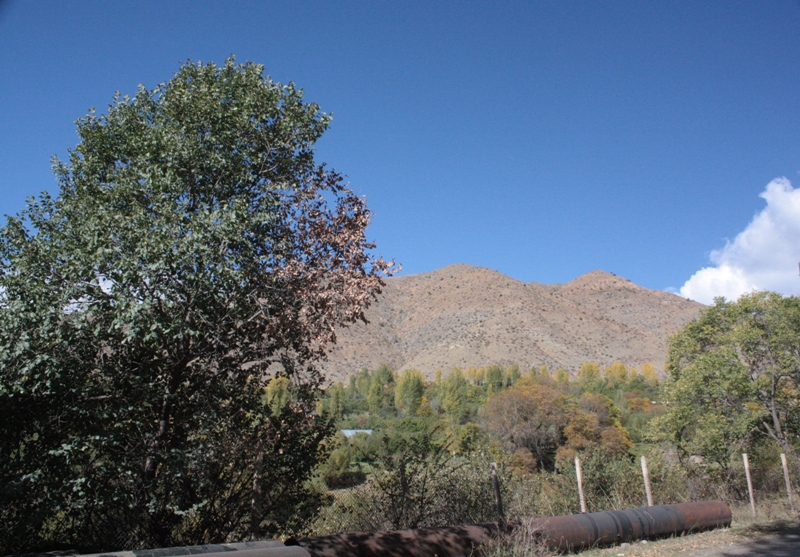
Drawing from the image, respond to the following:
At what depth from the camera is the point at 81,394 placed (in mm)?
7016

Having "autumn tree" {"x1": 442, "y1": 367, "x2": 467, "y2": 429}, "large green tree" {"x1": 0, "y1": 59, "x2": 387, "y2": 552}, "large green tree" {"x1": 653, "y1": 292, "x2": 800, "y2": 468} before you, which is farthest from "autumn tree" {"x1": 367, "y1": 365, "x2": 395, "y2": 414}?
"large green tree" {"x1": 0, "y1": 59, "x2": 387, "y2": 552}

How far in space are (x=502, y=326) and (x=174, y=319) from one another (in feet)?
318

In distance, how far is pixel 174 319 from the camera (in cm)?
703

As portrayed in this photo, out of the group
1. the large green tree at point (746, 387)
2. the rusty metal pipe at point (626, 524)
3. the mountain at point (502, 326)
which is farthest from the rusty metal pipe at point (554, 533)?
the mountain at point (502, 326)

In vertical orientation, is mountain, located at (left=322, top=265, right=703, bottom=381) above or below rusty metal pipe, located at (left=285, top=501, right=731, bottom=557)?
above

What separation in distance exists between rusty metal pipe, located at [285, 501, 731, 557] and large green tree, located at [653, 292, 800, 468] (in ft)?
39.3

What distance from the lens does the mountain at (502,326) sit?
98.9 metres

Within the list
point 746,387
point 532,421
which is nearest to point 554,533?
point 746,387

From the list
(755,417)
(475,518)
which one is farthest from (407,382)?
(475,518)

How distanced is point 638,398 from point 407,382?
37087 millimetres

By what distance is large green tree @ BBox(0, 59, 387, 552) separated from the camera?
22.1 feet

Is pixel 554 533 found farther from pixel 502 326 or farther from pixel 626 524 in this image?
pixel 502 326

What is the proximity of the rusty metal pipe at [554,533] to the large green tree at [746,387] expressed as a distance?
39.3 feet

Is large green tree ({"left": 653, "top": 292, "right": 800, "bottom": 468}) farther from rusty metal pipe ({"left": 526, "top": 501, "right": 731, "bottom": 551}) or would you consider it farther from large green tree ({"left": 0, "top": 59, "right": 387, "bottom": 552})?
large green tree ({"left": 0, "top": 59, "right": 387, "bottom": 552})
